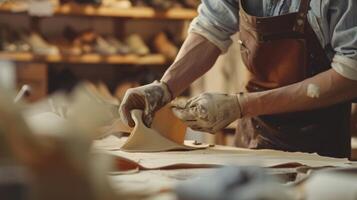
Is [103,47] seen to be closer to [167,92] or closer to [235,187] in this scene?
[167,92]

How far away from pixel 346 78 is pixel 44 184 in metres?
→ 1.41

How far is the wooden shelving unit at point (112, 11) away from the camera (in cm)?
393

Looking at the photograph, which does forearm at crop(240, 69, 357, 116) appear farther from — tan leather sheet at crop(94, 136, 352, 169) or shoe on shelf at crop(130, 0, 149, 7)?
shoe on shelf at crop(130, 0, 149, 7)

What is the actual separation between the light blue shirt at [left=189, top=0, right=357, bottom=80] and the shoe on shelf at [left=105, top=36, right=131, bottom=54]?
1.83m

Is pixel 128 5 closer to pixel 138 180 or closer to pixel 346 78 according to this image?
pixel 346 78

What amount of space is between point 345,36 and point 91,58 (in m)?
2.29

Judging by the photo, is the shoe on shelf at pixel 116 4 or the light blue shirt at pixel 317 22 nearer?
the light blue shirt at pixel 317 22

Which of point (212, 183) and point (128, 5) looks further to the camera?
point (128, 5)

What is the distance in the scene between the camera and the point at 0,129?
2.69ft

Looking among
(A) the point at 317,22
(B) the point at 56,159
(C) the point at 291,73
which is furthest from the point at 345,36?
(B) the point at 56,159

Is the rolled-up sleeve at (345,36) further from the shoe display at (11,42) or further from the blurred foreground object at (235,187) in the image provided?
the shoe display at (11,42)

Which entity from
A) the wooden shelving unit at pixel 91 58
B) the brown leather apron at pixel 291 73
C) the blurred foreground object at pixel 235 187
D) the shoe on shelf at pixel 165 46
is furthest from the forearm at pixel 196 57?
the shoe on shelf at pixel 165 46

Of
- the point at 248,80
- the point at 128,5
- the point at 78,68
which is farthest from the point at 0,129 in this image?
the point at 78,68

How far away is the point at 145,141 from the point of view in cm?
182
